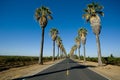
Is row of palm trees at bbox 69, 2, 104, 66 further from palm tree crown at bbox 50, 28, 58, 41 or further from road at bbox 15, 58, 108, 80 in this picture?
palm tree crown at bbox 50, 28, 58, 41

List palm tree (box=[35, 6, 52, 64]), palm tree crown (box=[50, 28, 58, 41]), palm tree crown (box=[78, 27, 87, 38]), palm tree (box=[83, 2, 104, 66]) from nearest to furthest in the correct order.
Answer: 1. palm tree (box=[83, 2, 104, 66])
2. palm tree (box=[35, 6, 52, 64])
3. palm tree crown (box=[78, 27, 87, 38])
4. palm tree crown (box=[50, 28, 58, 41])

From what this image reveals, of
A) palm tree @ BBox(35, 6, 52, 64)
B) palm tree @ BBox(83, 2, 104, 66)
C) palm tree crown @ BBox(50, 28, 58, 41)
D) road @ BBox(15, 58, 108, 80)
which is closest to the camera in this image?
road @ BBox(15, 58, 108, 80)

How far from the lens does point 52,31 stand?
250 ft

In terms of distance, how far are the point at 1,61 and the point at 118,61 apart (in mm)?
31485

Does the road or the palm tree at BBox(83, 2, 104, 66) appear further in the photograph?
the palm tree at BBox(83, 2, 104, 66)

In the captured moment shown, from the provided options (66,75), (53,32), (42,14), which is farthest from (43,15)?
(53,32)

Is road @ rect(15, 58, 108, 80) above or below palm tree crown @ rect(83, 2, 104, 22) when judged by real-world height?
below

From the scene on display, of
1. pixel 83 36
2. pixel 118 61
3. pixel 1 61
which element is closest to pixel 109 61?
pixel 118 61

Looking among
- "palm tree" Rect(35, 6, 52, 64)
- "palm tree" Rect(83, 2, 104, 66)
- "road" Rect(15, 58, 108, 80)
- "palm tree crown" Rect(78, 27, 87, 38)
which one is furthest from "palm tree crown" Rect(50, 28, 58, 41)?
"road" Rect(15, 58, 108, 80)

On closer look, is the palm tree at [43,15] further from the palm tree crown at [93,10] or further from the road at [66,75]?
the road at [66,75]

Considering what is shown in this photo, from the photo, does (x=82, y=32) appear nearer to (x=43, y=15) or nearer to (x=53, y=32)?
(x=53, y=32)

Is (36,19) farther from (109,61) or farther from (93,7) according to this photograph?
(109,61)

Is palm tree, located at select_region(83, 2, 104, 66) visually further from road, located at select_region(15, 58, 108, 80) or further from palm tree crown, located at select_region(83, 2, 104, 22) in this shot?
road, located at select_region(15, 58, 108, 80)

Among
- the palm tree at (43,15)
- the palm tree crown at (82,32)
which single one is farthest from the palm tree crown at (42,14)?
the palm tree crown at (82,32)
